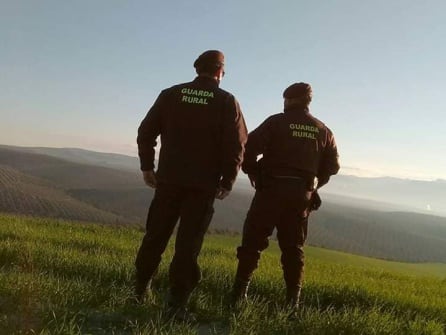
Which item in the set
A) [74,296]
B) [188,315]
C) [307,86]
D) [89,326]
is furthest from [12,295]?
[307,86]

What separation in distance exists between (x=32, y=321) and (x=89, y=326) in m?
0.50

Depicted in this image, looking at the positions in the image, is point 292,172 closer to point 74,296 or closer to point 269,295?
point 269,295

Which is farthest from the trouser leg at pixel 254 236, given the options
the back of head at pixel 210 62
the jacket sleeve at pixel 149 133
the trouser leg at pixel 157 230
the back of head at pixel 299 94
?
the back of head at pixel 210 62

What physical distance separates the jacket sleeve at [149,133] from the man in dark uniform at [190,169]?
2 centimetres

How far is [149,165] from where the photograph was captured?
177 inches

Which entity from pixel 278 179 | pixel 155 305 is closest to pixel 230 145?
pixel 278 179

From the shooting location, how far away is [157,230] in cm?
438

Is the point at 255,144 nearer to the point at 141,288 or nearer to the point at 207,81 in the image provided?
the point at 207,81

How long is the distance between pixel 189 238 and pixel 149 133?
1098mm

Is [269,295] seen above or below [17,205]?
above

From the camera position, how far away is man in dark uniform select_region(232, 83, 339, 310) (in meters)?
4.93

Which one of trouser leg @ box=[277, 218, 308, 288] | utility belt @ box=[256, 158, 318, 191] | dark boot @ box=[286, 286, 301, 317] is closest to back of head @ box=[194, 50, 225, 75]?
utility belt @ box=[256, 158, 318, 191]

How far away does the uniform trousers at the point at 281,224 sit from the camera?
16.1ft

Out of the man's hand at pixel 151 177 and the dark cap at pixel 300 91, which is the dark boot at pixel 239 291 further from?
the dark cap at pixel 300 91
